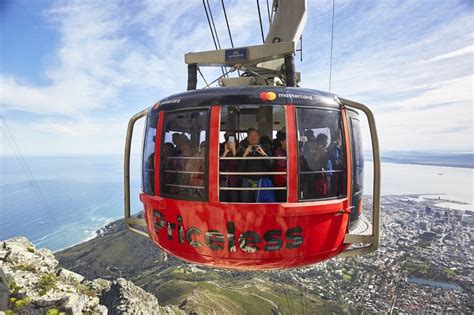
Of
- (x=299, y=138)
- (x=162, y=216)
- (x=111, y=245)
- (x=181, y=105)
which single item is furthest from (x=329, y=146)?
(x=111, y=245)

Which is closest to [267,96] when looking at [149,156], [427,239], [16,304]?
[149,156]

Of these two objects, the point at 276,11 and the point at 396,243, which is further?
the point at 396,243

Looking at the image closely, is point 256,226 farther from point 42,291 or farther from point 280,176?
point 42,291

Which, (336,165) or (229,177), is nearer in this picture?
(229,177)

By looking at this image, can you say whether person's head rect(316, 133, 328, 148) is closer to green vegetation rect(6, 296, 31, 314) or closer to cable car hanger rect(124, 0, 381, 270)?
cable car hanger rect(124, 0, 381, 270)

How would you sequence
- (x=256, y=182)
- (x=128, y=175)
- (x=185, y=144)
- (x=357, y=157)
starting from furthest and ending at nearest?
(x=128, y=175)
(x=357, y=157)
(x=185, y=144)
(x=256, y=182)

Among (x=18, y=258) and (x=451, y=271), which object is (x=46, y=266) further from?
(x=451, y=271)

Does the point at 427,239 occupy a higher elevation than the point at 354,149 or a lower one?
lower
